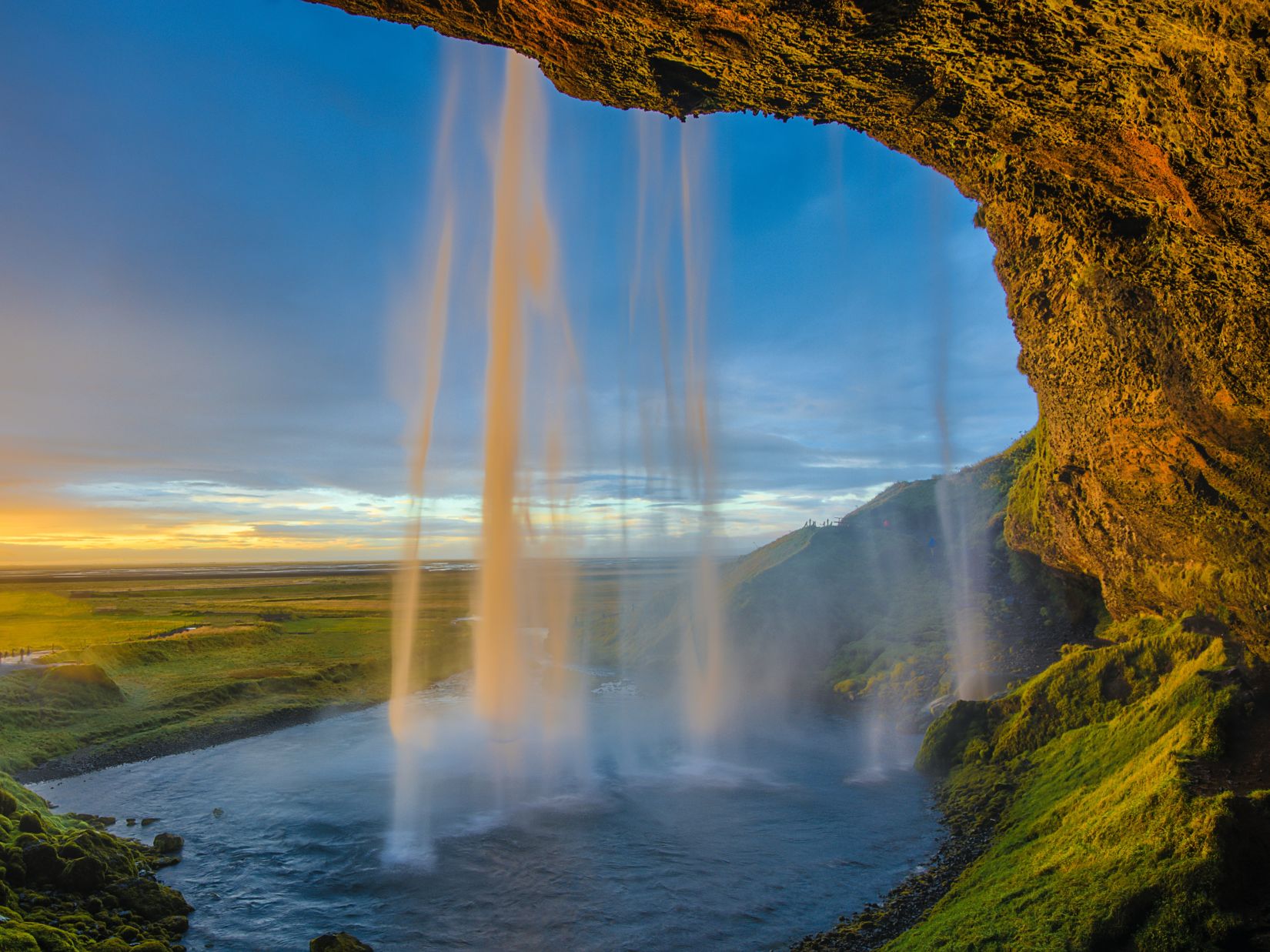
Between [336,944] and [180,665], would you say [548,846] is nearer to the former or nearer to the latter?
[336,944]

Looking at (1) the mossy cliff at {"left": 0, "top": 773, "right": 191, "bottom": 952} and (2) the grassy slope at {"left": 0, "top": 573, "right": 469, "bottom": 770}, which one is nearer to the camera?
(1) the mossy cliff at {"left": 0, "top": 773, "right": 191, "bottom": 952}

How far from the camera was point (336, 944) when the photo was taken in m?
14.2

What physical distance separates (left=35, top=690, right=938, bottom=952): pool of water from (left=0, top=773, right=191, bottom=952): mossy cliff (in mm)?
1042

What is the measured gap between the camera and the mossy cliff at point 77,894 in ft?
44.5

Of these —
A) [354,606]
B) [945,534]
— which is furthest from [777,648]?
[354,606]

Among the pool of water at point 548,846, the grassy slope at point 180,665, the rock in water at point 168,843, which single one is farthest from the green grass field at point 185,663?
the rock in water at point 168,843

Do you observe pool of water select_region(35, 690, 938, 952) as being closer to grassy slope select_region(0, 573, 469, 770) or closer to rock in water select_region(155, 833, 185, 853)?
rock in water select_region(155, 833, 185, 853)

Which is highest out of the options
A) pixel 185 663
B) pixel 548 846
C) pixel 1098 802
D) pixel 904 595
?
pixel 904 595

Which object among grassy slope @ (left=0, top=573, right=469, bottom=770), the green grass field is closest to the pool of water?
grassy slope @ (left=0, top=573, right=469, bottom=770)

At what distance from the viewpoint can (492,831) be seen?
21406 mm

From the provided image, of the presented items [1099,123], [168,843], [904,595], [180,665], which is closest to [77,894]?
[168,843]

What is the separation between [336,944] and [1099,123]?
20.5 meters

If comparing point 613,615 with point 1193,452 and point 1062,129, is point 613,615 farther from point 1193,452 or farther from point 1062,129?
point 1062,129

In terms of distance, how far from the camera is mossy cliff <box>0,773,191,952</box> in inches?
534
